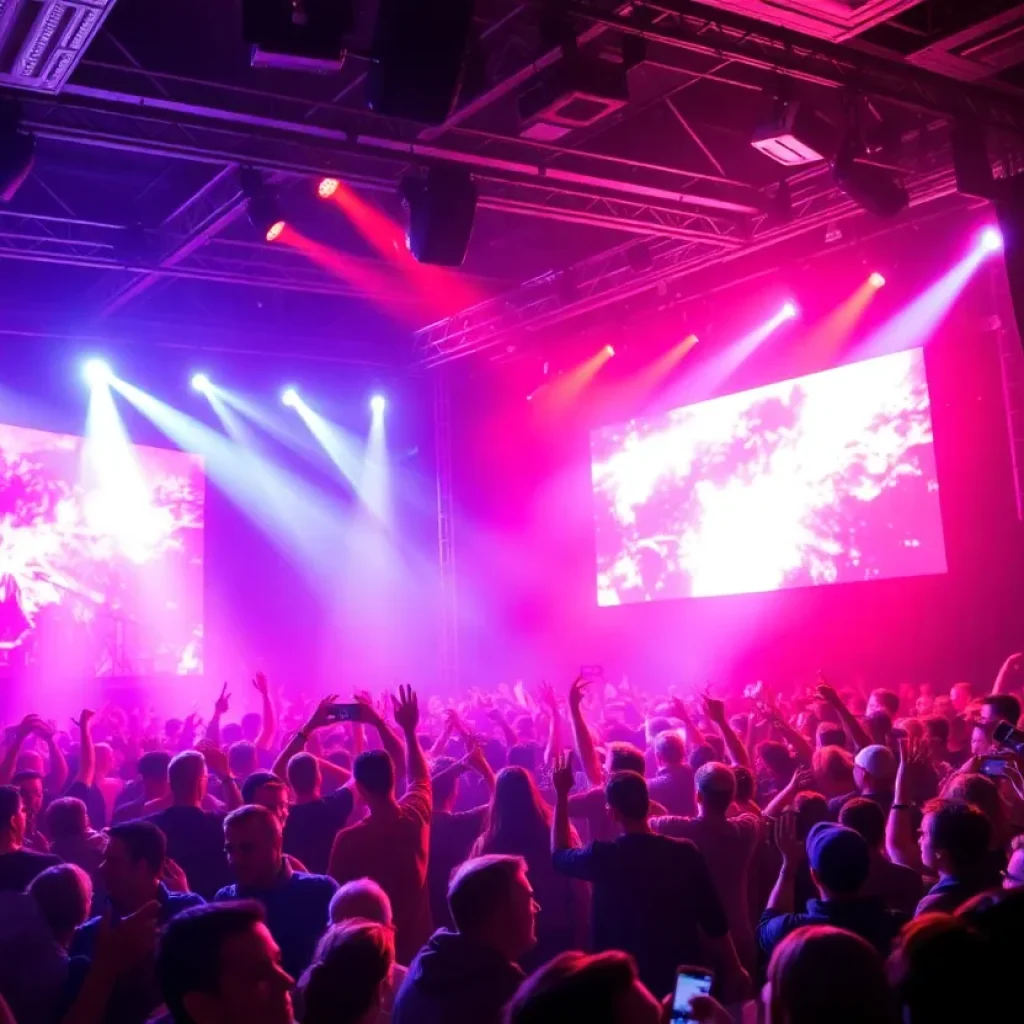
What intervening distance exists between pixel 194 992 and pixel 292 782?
3004mm

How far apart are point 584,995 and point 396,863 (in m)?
2.66

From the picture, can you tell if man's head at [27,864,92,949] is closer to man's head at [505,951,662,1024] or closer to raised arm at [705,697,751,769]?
man's head at [505,951,662,1024]

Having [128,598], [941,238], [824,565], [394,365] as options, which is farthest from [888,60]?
[128,598]

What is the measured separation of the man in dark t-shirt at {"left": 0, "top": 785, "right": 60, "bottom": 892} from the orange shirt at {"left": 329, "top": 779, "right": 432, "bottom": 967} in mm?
1062

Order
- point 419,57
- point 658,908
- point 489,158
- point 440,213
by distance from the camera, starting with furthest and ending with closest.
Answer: point 489,158 → point 440,213 → point 419,57 → point 658,908

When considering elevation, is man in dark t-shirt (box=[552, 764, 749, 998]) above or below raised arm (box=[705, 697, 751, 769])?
below

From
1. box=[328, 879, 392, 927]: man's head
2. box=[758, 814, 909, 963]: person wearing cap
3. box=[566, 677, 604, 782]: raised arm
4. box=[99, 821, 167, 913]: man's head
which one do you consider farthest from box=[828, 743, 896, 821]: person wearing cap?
box=[99, 821, 167, 913]: man's head

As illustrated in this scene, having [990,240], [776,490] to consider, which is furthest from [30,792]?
[990,240]

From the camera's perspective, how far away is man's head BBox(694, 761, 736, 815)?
174 inches

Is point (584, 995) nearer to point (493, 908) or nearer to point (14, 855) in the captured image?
point (493, 908)

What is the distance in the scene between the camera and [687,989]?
2082mm

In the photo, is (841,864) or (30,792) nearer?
(841,864)

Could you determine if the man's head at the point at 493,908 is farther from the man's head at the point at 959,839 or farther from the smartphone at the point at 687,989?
the man's head at the point at 959,839

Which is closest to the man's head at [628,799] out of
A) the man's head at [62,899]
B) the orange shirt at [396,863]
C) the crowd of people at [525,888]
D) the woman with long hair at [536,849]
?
the crowd of people at [525,888]
